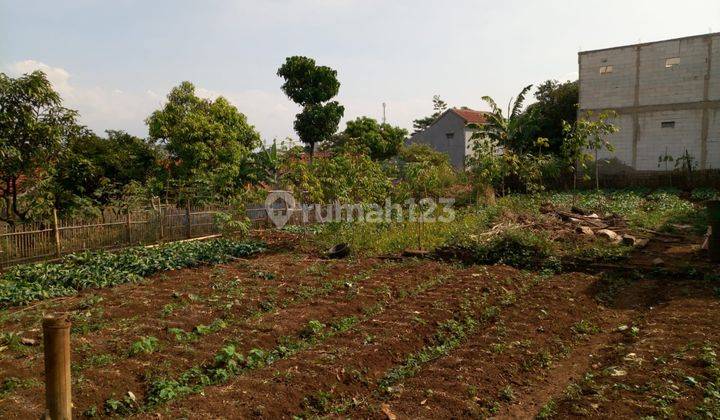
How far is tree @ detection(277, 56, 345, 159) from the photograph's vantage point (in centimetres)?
2425

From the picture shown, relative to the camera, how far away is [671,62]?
23.7m

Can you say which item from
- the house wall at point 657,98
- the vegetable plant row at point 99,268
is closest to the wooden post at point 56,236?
the vegetable plant row at point 99,268

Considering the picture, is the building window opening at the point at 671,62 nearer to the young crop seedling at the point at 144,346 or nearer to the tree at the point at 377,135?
the tree at the point at 377,135

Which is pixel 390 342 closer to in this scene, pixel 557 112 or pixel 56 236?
pixel 56 236

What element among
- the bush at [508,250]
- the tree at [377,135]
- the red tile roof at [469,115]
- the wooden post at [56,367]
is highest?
the red tile roof at [469,115]

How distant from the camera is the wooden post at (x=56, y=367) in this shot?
117 inches

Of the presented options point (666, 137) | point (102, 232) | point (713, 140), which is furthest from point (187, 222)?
point (713, 140)

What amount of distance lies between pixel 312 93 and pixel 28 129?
1520 centimetres

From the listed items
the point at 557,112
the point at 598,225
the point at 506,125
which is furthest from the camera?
the point at 557,112

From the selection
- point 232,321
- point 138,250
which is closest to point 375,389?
point 232,321

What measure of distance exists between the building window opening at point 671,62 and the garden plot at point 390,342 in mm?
18694

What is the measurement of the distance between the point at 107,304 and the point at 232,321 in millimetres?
2318

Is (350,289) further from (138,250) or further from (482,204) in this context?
(482,204)

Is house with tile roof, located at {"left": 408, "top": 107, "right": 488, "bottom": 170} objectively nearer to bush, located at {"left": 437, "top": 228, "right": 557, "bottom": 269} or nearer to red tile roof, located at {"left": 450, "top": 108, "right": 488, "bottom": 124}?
red tile roof, located at {"left": 450, "top": 108, "right": 488, "bottom": 124}
